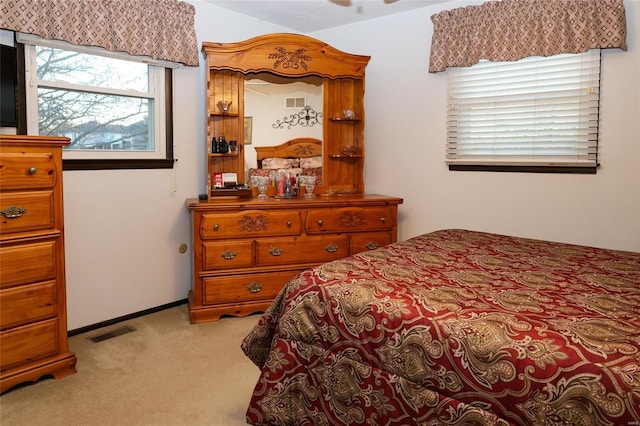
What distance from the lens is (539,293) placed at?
161 cm

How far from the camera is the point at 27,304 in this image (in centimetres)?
228

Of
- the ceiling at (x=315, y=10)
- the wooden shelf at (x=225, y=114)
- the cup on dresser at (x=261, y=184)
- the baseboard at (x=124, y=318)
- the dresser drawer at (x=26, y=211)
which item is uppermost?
the ceiling at (x=315, y=10)

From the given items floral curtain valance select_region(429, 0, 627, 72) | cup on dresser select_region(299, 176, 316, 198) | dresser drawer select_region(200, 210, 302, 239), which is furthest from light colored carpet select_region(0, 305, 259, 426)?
floral curtain valance select_region(429, 0, 627, 72)

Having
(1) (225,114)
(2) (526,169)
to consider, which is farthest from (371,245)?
(1) (225,114)

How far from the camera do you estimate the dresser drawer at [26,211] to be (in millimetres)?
2168

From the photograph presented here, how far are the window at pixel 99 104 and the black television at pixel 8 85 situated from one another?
0.20 metres

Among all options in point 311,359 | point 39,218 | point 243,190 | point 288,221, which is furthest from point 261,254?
point 311,359

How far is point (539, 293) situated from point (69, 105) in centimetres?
294

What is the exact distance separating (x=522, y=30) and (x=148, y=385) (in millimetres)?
3252

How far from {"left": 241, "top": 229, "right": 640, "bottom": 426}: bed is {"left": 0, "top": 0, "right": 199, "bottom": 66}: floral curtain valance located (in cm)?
216

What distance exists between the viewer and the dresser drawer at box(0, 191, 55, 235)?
7.11 feet

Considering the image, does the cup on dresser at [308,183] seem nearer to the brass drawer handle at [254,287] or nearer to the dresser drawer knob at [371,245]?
the dresser drawer knob at [371,245]

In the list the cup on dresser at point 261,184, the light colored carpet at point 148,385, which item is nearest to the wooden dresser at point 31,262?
the light colored carpet at point 148,385

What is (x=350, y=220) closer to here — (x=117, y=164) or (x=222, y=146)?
(x=222, y=146)
